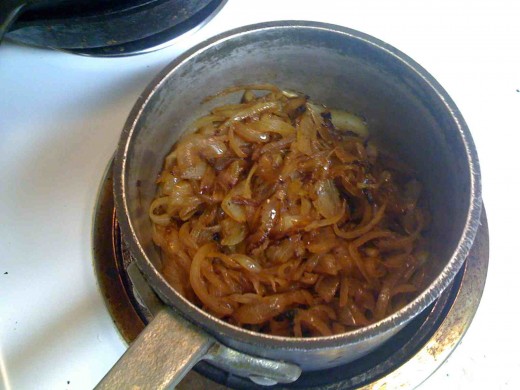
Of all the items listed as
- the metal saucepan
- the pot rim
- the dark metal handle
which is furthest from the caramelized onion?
the dark metal handle

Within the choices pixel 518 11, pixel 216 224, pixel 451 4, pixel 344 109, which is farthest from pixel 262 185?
pixel 518 11

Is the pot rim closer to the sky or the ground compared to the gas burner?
closer to the sky

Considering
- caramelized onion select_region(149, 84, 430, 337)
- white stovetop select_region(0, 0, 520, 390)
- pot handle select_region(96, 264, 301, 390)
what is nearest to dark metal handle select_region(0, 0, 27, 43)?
white stovetop select_region(0, 0, 520, 390)

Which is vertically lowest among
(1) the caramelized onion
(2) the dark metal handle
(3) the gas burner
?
(3) the gas burner

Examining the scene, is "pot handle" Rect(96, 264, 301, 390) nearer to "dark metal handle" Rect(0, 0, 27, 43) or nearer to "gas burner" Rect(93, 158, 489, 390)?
"gas burner" Rect(93, 158, 489, 390)

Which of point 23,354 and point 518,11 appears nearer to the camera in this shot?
point 23,354

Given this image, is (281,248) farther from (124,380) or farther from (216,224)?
(124,380)

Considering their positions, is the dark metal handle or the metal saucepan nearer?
the metal saucepan
